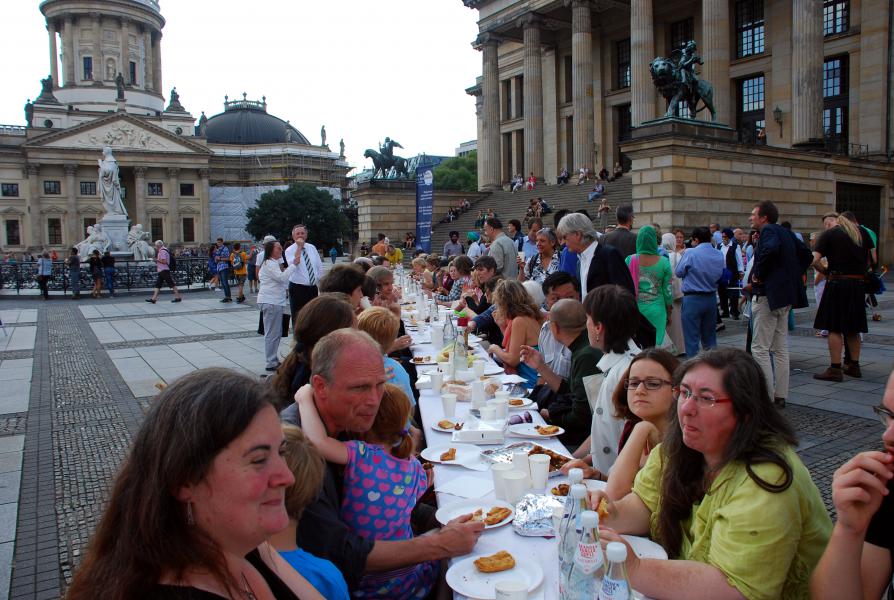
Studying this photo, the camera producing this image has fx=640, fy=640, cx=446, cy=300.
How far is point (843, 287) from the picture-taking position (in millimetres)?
7633

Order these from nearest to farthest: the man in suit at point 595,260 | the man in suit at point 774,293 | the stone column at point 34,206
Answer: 1. the man in suit at point 595,260
2. the man in suit at point 774,293
3. the stone column at point 34,206

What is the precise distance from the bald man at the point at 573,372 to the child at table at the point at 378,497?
1.59 m

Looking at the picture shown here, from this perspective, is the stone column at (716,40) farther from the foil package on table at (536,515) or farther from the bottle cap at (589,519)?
the bottle cap at (589,519)

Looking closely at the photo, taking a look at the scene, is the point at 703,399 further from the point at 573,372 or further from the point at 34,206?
the point at 34,206

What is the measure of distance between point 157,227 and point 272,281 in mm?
69278

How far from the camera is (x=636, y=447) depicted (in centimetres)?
270

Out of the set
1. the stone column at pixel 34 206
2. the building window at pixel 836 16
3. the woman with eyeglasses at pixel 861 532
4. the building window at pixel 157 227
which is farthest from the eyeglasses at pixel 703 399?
the building window at pixel 157 227

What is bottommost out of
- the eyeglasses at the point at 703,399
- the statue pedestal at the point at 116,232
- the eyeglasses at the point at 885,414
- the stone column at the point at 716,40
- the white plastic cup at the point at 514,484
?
the white plastic cup at the point at 514,484

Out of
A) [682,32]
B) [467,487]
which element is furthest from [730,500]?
[682,32]

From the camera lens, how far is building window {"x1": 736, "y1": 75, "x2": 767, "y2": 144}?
92.2 feet

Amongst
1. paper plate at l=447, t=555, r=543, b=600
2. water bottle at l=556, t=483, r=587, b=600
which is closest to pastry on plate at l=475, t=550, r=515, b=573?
paper plate at l=447, t=555, r=543, b=600

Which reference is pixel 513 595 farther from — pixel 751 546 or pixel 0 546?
pixel 0 546

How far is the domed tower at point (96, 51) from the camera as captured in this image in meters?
73.9

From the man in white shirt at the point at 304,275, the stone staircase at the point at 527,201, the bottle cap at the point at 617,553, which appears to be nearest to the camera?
the bottle cap at the point at 617,553
